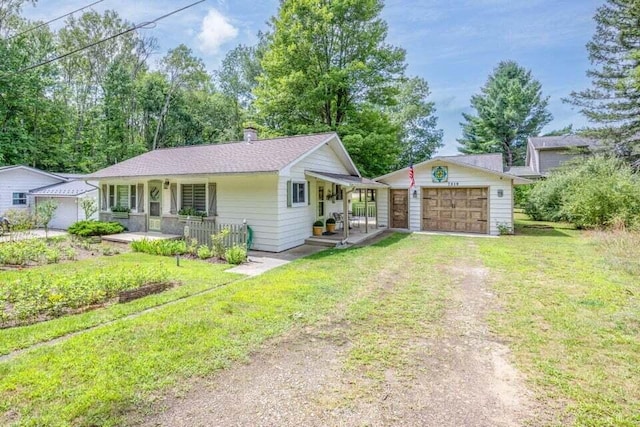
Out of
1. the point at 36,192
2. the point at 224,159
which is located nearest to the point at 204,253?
the point at 224,159

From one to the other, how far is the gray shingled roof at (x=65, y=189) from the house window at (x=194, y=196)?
25.1ft

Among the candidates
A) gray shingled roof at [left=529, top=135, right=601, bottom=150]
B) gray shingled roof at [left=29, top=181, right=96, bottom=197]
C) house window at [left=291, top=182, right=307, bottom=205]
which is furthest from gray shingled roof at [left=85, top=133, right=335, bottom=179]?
gray shingled roof at [left=529, top=135, right=601, bottom=150]

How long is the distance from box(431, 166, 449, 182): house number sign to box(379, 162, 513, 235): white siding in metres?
0.13

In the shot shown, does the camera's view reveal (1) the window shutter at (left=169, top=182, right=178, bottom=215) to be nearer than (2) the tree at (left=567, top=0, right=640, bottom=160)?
Yes

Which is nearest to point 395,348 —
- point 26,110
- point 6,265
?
point 6,265

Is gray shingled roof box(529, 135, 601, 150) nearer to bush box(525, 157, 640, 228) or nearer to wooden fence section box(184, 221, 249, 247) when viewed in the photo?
bush box(525, 157, 640, 228)

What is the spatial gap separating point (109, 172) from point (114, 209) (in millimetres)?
1564

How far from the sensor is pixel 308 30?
18594mm

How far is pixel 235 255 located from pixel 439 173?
1005 cm

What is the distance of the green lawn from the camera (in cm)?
282

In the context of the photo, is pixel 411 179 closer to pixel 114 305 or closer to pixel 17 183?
pixel 114 305

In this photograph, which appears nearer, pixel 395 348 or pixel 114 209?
pixel 395 348

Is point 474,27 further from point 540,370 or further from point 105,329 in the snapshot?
point 105,329

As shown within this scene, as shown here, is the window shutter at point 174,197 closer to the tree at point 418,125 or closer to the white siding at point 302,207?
the white siding at point 302,207
